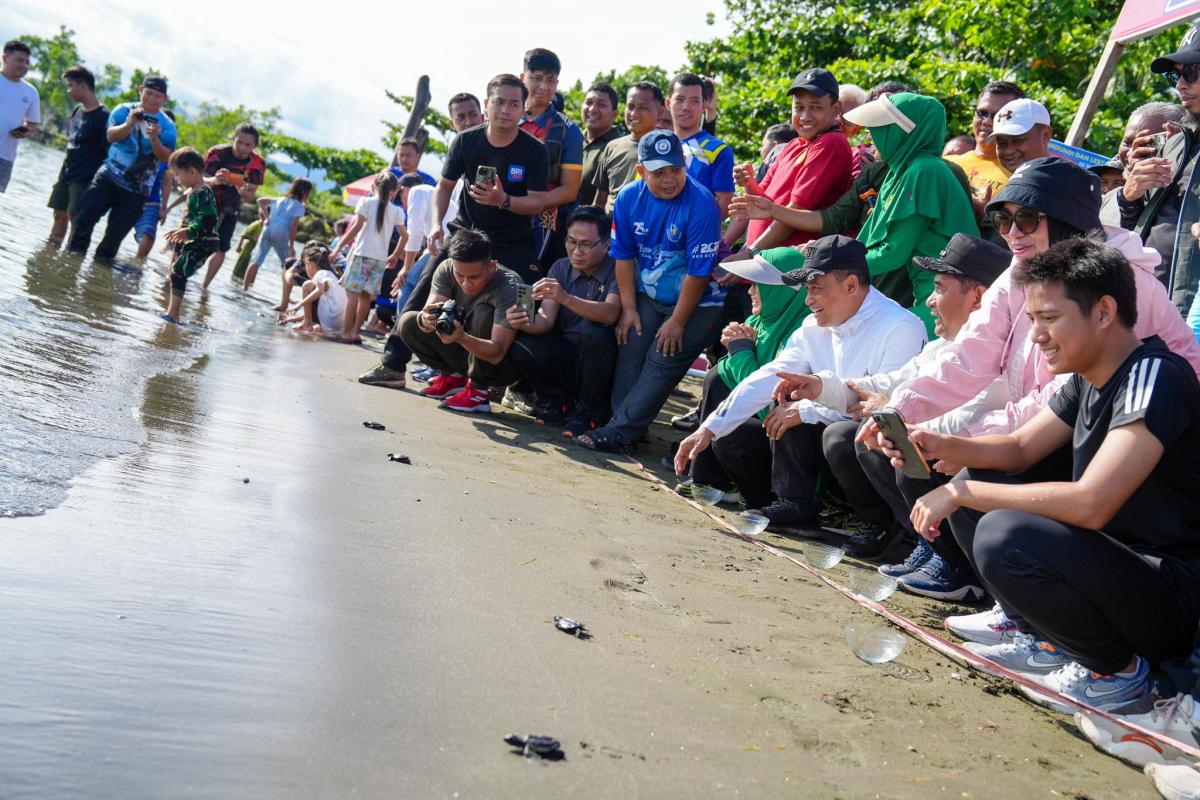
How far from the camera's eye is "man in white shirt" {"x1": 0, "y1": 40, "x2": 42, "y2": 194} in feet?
32.3

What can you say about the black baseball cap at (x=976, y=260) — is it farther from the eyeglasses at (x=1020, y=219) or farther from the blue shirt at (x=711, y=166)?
the blue shirt at (x=711, y=166)

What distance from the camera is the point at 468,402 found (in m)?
6.47

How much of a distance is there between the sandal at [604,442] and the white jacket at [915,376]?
161 centimetres

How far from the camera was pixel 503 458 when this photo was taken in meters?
5.05

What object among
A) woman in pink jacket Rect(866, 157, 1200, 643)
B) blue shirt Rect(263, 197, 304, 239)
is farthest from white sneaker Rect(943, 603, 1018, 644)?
blue shirt Rect(263, 197, 304, 239)

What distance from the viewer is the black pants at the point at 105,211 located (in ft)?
33.3

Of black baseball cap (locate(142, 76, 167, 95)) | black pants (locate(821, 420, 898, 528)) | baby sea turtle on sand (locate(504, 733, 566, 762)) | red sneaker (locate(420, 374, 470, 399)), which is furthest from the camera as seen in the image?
black baseball cap (locate(142, 76, 167, 95))

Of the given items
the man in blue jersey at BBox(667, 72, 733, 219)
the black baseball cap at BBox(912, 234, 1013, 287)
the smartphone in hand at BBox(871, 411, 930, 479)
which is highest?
the man in blue jersey at BBox(667, 72, 733, 219)

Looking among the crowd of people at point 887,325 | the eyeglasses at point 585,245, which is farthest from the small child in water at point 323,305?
the eyeglasses at point 585,245

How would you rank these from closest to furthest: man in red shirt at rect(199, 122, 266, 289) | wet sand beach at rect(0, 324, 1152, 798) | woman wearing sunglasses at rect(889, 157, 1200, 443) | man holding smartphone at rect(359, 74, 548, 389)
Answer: wet sand beach at rect(0, 324, 1152, 798) < woman wearing sunglasses at rect(889, 157, 1200, 443) < man holding smartphone at rect(359, 74, 548, 389) < man in red shirt at rect(199, 122, 266, 289)

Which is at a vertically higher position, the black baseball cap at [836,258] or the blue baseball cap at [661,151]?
the blue baseball cap at [661,151]

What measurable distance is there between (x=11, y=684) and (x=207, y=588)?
660 mm

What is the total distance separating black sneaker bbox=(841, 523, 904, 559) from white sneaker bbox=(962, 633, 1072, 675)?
47.7 inches

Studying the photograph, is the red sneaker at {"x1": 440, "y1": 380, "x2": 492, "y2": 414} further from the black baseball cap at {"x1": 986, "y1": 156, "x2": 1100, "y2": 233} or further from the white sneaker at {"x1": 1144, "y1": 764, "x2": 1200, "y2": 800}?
the white sneaker at {"x1": 1144, "y1": 764, "x2": 1200, "y2": 800}
